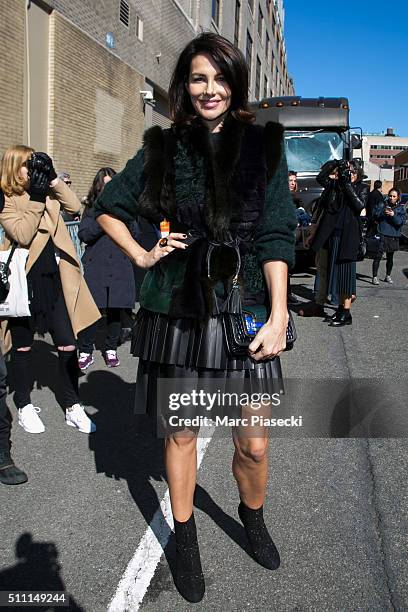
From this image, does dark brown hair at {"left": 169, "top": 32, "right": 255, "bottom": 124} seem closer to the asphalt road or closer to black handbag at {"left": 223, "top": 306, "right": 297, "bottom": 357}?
black handbag at {"left": 223, "top": 306, "right": 297, "bottom": 357}

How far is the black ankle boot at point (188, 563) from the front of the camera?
2449mm

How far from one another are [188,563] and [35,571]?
0.71 metres

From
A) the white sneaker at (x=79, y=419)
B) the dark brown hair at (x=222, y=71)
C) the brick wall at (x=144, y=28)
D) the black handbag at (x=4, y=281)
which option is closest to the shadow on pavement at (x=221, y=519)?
the white sneaker at (x=79, y=419)

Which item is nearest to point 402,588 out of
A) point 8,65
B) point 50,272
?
point 50,272

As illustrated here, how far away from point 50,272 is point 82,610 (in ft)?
7.58

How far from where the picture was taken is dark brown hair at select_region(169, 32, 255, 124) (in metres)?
2.26

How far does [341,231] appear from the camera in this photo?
26.5 feet

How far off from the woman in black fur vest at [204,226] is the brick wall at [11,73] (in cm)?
833

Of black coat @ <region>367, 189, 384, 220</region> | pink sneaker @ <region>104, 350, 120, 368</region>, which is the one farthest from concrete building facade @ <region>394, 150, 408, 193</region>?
pink sneaker @ <region>104, 350, 120, 368</region>

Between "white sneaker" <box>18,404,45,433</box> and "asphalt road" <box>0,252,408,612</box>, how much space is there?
6cm

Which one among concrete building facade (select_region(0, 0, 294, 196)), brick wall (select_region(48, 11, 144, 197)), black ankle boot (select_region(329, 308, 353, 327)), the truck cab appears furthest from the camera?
the truck cab

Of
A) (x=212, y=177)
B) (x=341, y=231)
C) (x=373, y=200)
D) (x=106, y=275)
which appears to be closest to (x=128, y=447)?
(x=212, y=177)

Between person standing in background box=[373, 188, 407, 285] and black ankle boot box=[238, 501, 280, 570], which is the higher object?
person standing in background box=[373, 188, 407, 285]

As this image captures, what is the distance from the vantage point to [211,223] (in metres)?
2.21
